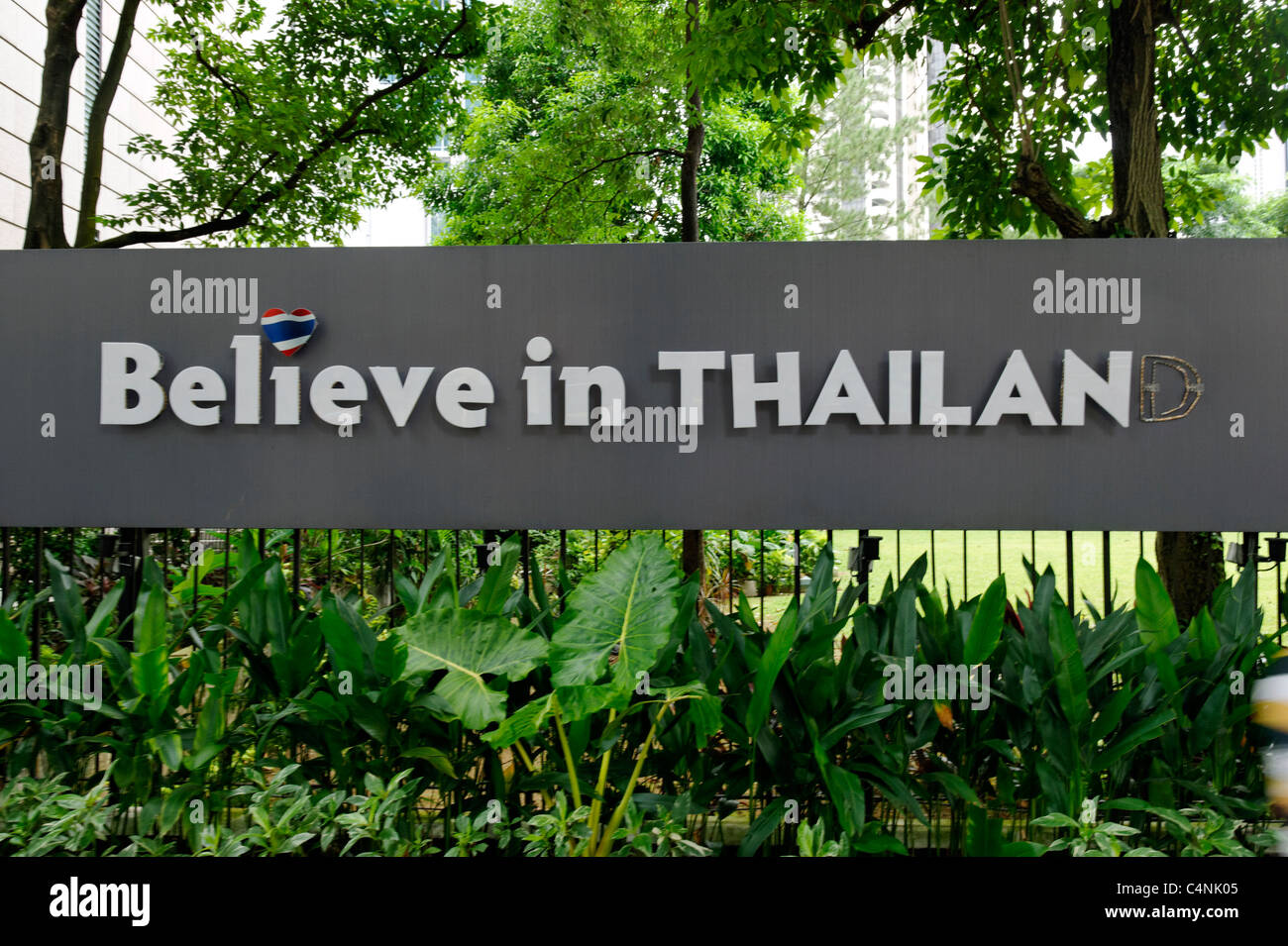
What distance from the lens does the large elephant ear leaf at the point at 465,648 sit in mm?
2943

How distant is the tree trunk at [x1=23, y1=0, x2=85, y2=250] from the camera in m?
4.92

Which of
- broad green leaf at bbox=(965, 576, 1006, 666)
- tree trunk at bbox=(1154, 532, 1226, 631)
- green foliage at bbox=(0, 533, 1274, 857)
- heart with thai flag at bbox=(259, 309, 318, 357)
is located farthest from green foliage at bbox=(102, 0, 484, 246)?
tree trunk at bbox=(1154, 532, 1226, 631)

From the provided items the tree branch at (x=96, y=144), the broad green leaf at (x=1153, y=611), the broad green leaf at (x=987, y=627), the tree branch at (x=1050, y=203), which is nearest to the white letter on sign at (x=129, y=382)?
the tree branch at (x=96, y=144)

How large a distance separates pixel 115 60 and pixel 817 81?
4.76 meters

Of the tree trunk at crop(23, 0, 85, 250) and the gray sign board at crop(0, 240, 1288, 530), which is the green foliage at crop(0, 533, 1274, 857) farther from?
the tree trunk at crop(23, 0, 85, 250)

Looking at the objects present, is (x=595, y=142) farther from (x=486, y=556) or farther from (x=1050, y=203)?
(x=486, y=556)

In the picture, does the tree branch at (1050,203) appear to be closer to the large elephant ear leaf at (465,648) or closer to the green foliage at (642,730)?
the green foliage at (642,730)

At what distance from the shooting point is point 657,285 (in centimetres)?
367

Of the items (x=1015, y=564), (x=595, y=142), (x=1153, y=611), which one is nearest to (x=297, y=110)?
(x=595, y=142)

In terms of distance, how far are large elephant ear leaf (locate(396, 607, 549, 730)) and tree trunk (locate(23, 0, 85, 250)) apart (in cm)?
366

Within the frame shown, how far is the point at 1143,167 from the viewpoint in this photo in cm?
479

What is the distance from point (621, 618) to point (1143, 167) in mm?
4091
